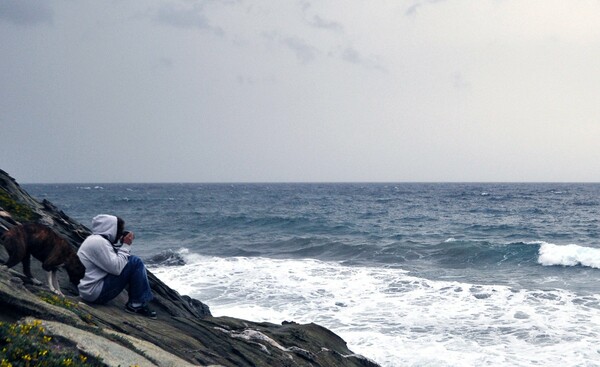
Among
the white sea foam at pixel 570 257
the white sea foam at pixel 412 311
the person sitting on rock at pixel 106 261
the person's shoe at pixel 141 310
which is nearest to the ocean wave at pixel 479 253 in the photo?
the white sea foam at pixel 570 257

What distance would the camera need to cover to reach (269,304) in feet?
56.5

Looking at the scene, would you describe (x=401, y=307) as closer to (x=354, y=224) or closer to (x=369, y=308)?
(x=369, y=308)

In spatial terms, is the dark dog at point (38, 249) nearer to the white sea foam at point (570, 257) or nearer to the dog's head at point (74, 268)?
the dog's head at point (74, 268)

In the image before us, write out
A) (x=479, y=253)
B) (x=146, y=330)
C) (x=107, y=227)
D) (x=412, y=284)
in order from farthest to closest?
(x=479, y=253) → (x=412, y=284) → (x=107, y=227) → (x=146, y=330)

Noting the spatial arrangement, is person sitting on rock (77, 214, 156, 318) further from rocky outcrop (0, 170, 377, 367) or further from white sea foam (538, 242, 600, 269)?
white sea foam (538, 242, 600, 269)

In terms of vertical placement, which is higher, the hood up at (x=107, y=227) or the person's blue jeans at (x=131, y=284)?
the hood up at (x=107, y=227)

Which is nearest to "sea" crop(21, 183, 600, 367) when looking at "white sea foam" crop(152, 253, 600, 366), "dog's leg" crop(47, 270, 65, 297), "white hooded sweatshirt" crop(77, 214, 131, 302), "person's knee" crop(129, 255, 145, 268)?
"white sea foam" crop(152, 253, 600, 366)

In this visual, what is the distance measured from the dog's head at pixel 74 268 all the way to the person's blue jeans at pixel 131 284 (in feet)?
1.31

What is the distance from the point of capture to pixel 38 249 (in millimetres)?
6965

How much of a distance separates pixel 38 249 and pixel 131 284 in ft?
4.68

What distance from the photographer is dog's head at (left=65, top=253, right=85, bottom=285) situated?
7293 millimetres

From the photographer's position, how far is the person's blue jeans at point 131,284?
293 inches

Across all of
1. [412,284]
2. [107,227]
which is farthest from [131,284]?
[412,284]

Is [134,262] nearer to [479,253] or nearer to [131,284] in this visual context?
[131,284]
